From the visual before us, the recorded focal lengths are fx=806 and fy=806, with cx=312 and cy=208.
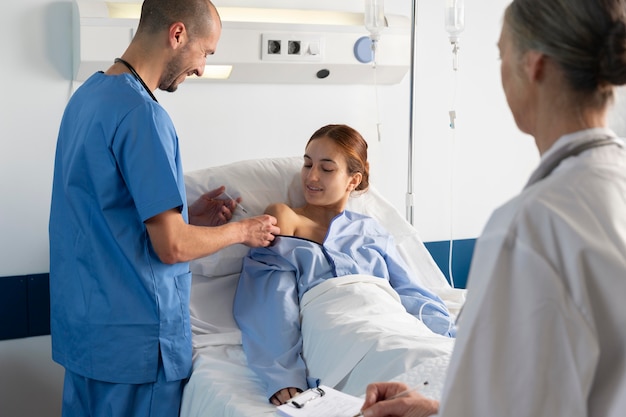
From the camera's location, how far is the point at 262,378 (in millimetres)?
2334

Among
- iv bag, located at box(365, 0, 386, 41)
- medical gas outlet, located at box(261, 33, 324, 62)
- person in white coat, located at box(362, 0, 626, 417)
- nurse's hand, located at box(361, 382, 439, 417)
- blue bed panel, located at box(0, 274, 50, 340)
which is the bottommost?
blue bed panel, located at box(0, 274, 50, 340)

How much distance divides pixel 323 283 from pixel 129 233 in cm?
69

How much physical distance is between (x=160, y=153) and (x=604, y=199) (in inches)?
52.1

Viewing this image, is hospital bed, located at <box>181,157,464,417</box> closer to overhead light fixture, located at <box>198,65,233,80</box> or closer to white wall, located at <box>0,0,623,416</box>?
white wall, located at <box>0,0,623,416</box>

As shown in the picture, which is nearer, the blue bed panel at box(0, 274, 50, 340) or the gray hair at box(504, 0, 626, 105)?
the gray hair at box(504, 0, 626, 105)

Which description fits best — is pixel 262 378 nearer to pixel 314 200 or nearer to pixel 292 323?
pixel 292 323

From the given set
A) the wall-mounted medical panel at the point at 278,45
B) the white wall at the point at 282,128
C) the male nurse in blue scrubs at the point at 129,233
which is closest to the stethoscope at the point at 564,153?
the male nurse in blue scrubs at the point at 129,233

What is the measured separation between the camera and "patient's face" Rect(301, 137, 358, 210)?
9.48ft

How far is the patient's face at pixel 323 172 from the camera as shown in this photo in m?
2.89

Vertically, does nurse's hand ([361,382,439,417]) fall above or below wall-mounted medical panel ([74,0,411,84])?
below

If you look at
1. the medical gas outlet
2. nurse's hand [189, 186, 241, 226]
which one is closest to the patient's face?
nurse's hand [189, 186, 241, 226]

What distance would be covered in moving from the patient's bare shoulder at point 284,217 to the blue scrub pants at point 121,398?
0.68 m

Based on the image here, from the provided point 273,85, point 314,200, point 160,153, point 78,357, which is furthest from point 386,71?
point 78,357

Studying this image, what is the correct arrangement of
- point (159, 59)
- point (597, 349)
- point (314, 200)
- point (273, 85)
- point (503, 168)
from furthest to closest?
1. point (503, 168)
2. point (273, 85)
3. point (314, 200)
4. point (159, 59)
5. point (597, 349)
